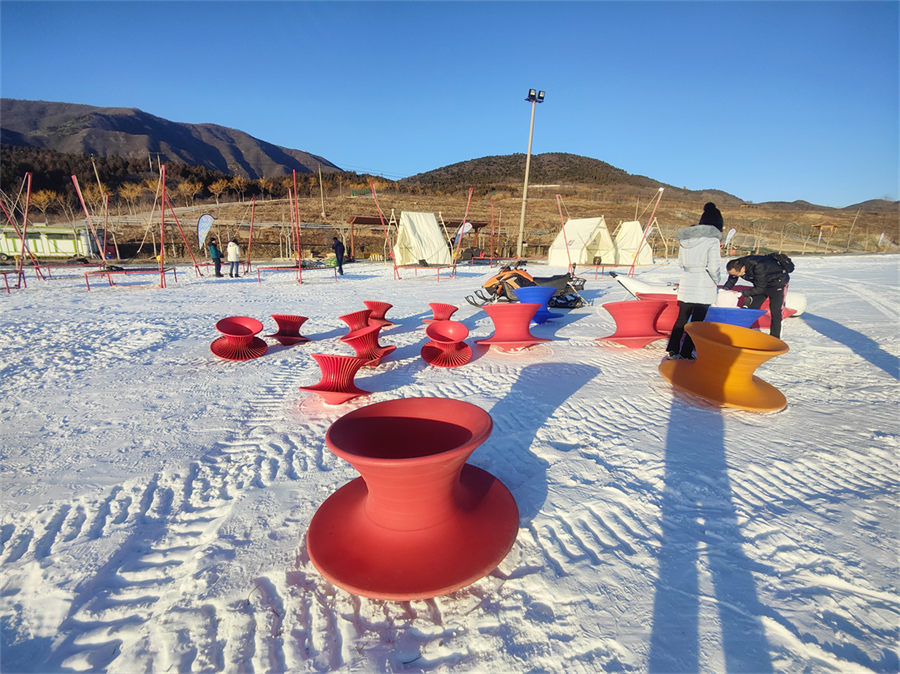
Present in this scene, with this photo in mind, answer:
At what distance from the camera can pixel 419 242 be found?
17547mm

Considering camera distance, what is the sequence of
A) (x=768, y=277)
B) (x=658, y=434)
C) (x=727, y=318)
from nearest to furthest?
(x=658, y=434) < (x=768, y=277) < (x=727, y=318)

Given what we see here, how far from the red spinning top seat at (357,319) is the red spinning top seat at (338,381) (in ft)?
6.47

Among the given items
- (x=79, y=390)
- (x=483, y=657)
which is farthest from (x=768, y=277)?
(x=79, y=390)

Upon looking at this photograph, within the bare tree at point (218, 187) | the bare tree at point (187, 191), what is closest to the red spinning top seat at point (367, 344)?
the bare tree at point (187, 191)

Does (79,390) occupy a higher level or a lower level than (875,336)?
lower

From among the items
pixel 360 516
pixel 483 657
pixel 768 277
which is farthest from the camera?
pixel 768 277

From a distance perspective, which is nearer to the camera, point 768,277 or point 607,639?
point 607,639

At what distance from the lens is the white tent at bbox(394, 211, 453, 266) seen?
17.4 metres

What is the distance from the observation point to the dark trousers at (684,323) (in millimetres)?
4535

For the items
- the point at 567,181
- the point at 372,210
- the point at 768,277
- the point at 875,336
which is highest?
the point at 567,181

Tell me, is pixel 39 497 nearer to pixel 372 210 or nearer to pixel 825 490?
pixel 825 490

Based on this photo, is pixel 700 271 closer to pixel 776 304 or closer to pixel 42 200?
pixel 776 304

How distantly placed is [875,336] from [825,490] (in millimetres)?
5874

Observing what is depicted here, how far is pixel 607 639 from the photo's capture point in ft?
5.04
